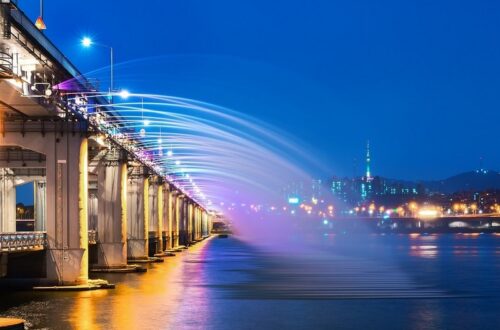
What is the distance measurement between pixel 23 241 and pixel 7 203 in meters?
35.8

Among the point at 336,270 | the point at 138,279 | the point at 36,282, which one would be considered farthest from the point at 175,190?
the point at 36,282

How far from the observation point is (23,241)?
43531 mm

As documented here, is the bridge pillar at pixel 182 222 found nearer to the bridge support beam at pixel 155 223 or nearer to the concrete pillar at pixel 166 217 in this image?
the concrete pillar at pixel 166 217

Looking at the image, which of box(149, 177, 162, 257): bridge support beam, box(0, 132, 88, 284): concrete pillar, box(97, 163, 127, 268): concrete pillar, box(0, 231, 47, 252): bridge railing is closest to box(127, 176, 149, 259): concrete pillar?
box(149, 177, 162, 257): bridge support beam

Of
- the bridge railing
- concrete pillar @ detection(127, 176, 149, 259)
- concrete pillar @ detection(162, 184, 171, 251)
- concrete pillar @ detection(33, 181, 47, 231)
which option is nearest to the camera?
the bridge railing

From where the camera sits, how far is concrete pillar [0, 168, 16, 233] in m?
77.3

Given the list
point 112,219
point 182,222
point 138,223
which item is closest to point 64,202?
point 112,219

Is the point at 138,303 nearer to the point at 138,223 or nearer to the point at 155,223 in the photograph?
the point at 138,223

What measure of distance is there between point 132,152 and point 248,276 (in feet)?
43.1

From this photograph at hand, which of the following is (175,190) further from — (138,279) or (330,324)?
(330,324)

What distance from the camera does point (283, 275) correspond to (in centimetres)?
6153

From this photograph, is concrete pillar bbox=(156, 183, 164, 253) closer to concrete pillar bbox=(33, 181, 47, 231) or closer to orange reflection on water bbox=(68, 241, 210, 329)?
concrete pillar bbox=(33, 181, 47, 231)

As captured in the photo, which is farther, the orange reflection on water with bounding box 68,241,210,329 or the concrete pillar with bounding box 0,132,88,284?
the concrete pillar with bounding box 0,132,88,284

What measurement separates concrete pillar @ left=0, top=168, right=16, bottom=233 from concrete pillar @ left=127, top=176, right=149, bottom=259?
11.2 metres
